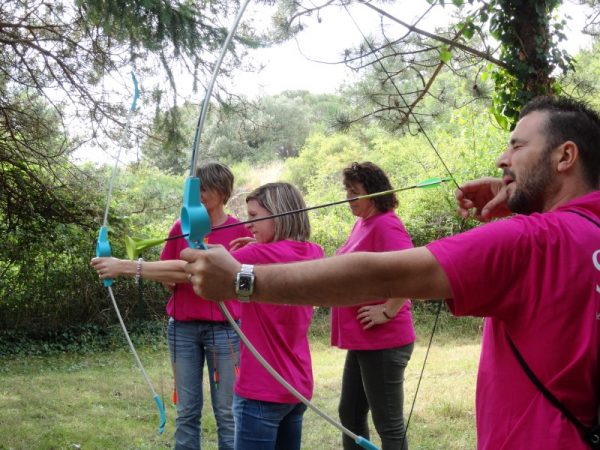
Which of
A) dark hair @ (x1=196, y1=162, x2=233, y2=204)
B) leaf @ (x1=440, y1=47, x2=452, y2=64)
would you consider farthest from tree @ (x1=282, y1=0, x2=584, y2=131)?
dark hair @ (x1=196, y1=162, x2=233, y2=204)

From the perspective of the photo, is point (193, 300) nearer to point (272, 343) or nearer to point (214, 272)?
point (272, 343)

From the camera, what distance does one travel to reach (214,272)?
3.97ft

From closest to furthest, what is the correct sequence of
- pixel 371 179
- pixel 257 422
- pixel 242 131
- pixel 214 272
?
pixel 214 272 → pixel 257 422 → pixel 371 179 → pixel 242 131

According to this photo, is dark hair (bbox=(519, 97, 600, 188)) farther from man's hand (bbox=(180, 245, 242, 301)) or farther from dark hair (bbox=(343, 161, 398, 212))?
dark hair (bbox=(343, 161, 398, 212))

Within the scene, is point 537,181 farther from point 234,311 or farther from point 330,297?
point 234,311

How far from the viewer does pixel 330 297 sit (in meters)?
1.17

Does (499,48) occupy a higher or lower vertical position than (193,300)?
higher

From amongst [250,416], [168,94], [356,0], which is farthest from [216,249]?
[168,94]

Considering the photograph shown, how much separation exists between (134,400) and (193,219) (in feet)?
14.2

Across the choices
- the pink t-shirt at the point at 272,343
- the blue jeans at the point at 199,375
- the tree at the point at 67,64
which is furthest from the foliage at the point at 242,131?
the pink t-shirt at the point at 272,343

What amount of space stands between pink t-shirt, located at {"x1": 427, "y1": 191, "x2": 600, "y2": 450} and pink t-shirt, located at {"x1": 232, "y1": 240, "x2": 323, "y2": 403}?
1.11m

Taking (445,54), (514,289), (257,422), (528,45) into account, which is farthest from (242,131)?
(514,289)

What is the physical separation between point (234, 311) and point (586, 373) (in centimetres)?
212

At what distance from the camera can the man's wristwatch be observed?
1.18 meters
